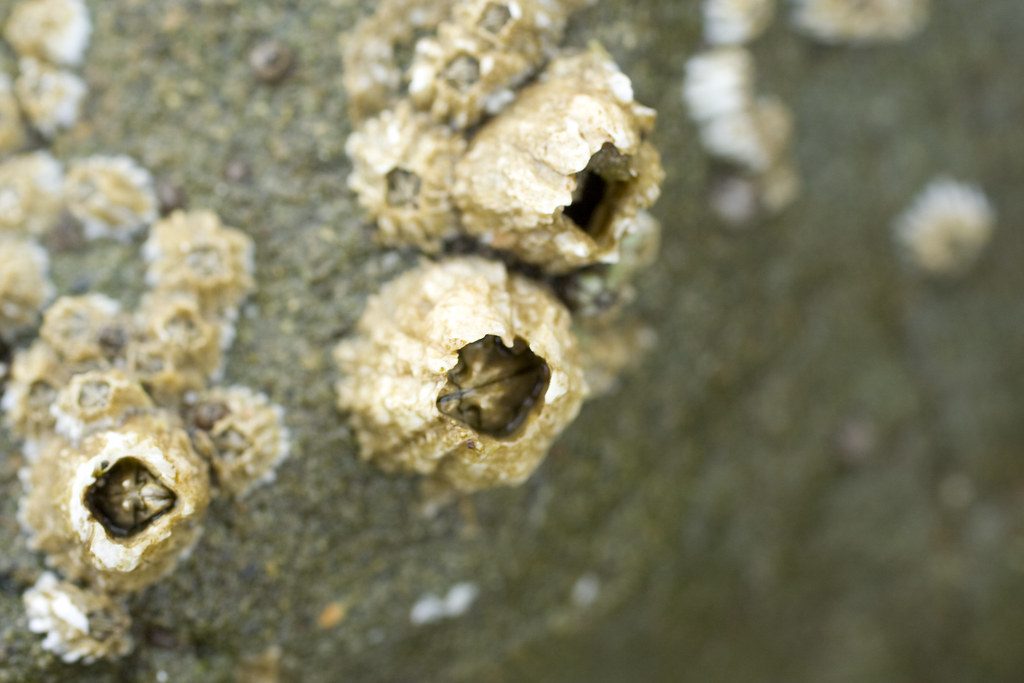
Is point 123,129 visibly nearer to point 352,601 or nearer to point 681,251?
point 352,601

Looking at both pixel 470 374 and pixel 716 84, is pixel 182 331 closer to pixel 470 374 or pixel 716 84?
pixel 470 374

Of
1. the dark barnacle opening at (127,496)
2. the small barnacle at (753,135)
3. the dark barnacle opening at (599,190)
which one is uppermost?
the small barnacle at (753,135)

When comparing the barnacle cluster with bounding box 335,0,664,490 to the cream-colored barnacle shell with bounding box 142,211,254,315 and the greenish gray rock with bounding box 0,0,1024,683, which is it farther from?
the cream-colored barnacle shell with bounding box 142,211,254,315

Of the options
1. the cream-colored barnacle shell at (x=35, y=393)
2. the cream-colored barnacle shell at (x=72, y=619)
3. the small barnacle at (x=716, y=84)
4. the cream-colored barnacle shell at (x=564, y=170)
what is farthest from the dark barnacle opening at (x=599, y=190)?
the cream-colored barnacle shell at (x=72, y=619)

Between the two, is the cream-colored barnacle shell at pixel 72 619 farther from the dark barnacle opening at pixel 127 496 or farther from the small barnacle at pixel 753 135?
the small barnacle at pixel 753 135

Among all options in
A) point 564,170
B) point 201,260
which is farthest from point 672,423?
point 201,260

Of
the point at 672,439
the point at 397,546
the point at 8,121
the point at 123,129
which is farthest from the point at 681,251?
the point at 8,121

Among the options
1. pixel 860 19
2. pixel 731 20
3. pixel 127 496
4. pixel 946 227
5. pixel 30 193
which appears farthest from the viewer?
pixel 946 227
